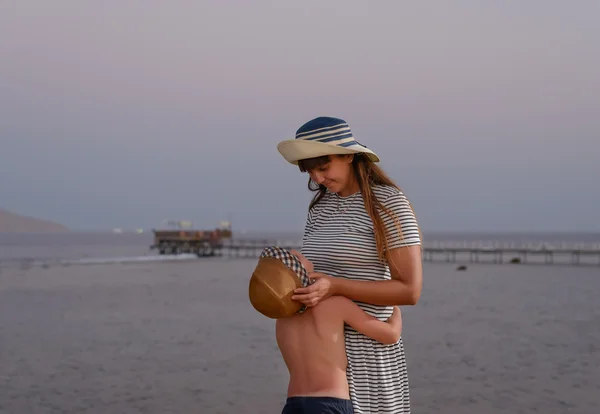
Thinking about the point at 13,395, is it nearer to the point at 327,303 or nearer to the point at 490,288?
the point at 327,303

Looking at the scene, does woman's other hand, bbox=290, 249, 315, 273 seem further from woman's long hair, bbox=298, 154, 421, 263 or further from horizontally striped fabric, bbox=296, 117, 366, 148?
horizontally striped fabric, bbox=296, 117, 366, 148

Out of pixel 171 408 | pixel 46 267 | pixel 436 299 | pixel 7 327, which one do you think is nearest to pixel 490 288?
pixel 436 299

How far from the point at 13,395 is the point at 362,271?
32.4ft

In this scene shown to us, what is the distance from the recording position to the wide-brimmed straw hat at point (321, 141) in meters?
2.12

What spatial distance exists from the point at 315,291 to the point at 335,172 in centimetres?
39

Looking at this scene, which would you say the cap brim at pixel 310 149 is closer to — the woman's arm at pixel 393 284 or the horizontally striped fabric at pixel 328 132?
the horizontally striped fabric at pixel 328 132

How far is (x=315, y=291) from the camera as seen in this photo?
205 centimetres

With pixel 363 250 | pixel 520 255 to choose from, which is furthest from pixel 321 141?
pixel 520 255

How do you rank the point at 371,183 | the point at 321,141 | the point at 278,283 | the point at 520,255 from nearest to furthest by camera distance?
1. the point at 278,283
2. the point at 321,141
3. the point at 371,183
4. the point at 520,255

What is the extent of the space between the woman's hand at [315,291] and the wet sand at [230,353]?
7.94 metres

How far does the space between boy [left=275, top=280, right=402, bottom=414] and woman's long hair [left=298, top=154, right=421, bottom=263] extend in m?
0.20

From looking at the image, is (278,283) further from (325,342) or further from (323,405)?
(323,405)

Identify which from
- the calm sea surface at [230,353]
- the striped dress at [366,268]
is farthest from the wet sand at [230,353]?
the striped dress at [366,268]

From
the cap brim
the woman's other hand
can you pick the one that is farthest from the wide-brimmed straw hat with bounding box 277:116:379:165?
the woman's other hand
